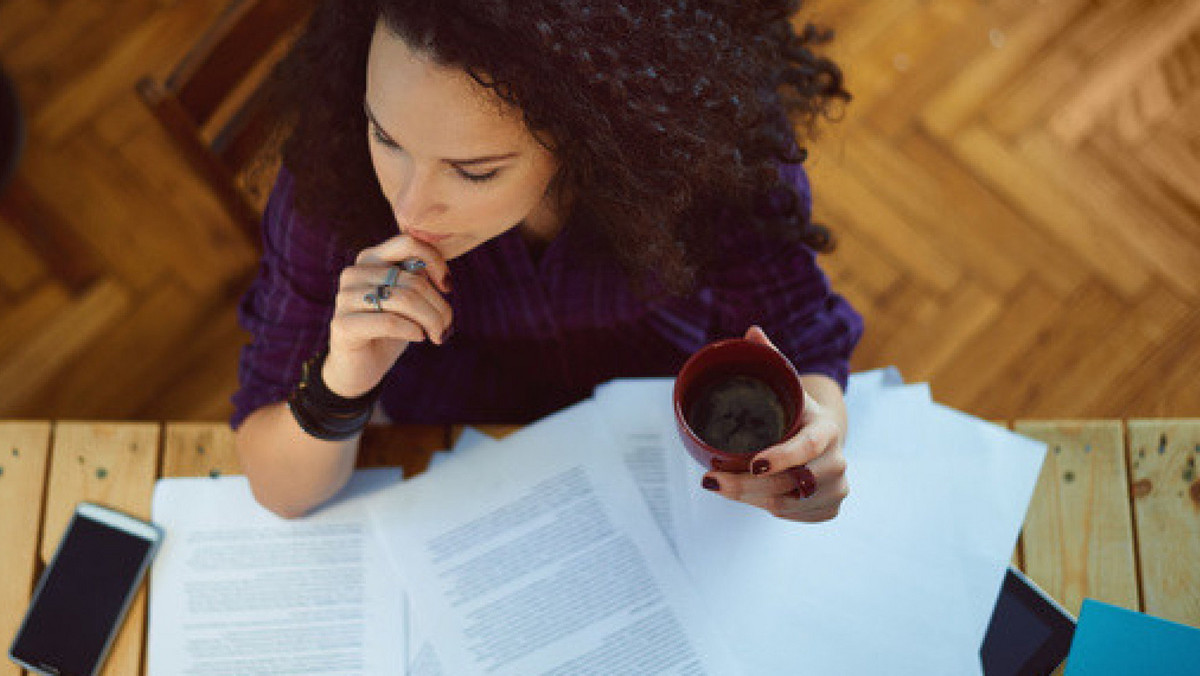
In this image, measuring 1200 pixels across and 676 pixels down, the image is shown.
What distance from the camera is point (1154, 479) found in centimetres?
107

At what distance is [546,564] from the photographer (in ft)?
3.40

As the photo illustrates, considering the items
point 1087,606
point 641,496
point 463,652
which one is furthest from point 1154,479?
point 463,652

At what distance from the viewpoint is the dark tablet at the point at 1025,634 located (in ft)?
3.30

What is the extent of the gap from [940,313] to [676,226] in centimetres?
102

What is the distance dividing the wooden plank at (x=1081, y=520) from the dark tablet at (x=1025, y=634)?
2cm

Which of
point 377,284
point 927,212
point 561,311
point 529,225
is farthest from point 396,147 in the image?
point 927,212

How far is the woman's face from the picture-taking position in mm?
784

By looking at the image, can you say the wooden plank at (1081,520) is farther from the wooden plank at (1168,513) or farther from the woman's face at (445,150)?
the woman's face at (445,150)

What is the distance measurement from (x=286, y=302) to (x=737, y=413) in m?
0.52

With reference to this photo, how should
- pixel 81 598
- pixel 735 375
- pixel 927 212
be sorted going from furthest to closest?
pixel 927 212, pixel 81 598, pixel 735 375

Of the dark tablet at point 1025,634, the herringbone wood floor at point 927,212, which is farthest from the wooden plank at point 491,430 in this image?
the herringbone wood floor at point 927,212

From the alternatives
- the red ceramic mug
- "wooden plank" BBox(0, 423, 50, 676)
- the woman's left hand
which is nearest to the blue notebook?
the woman's left hand

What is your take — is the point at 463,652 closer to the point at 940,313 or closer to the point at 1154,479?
the point at 1154,479

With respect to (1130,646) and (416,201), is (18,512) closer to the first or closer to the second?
(416,201)
